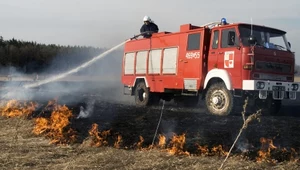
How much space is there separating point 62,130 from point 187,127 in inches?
107

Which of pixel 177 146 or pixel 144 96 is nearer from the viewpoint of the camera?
pixel 177 146

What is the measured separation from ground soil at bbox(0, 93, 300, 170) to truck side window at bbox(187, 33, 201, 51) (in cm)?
342

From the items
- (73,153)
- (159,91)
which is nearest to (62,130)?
(73,153)

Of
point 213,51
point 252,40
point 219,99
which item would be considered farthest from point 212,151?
point 213,51

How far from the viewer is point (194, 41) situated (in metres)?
12.3

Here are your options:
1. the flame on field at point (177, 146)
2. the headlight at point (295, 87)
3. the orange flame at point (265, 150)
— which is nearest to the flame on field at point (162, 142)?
the flame on field at point (177, 146)

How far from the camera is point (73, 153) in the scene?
20.2ft

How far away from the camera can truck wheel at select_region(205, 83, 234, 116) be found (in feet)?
35.6

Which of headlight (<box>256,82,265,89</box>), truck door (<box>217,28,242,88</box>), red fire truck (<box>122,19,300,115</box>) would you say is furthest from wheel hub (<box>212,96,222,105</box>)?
headlight (<box>256,82,265,89</box>)

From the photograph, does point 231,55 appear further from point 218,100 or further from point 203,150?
point 203,150

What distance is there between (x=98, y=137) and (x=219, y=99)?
5310 millimetres

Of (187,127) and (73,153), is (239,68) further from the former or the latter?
(73,153)

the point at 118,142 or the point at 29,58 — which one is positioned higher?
the point at 29,58

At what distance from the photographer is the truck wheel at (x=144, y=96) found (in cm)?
1459
